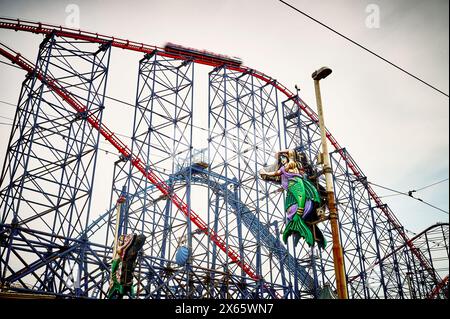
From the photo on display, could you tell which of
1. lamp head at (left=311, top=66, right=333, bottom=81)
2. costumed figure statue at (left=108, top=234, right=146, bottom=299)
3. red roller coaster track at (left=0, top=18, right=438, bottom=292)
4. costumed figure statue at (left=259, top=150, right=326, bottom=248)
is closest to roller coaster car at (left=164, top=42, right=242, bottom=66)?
red roller coaster track at (left=0, top=18, right=438, bottom=292)

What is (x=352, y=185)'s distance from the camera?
2338cm

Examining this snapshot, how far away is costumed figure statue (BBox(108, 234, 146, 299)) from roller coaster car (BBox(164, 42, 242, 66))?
9830 millimetres

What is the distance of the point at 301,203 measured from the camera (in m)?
7.43

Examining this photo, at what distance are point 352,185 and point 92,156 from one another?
14.8 m

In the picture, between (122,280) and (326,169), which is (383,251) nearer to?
(122,280)

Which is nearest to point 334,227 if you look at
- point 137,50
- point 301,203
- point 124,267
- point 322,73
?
point 301,203

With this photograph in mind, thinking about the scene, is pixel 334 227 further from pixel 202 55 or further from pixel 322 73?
pixel 202 55

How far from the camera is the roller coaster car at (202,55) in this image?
17.7m

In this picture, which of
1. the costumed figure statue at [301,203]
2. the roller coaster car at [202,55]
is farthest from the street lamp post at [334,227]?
the roller coaster car at [202,55]

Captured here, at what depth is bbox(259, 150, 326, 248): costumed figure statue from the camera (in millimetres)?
7340

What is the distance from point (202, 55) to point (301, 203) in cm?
1240

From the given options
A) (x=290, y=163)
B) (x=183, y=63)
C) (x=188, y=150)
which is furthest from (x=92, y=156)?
(x=290, y=163)

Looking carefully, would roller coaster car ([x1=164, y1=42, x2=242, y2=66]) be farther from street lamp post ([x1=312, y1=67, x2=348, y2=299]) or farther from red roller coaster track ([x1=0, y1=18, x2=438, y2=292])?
street lamp post ([x1=312, y1=67, x2=348, y2=299])
